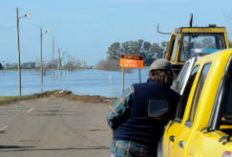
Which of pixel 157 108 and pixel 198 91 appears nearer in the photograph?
pixel 198 91

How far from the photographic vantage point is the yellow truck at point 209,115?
4.19m

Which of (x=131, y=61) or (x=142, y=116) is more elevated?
(x=142, y=116)

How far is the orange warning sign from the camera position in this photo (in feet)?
103

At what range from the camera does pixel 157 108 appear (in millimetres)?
5641

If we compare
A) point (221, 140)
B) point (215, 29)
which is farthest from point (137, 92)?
point (215, 29)

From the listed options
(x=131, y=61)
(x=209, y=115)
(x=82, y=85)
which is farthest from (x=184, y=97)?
(x=82, y=85)

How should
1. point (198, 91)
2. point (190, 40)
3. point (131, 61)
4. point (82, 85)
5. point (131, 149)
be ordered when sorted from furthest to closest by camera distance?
point (82, 85) → point (131, 61) → point (190, 40) → point (131, 149) → point (198, 91)

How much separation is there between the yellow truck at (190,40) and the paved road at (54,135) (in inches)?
105

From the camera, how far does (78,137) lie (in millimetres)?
17609

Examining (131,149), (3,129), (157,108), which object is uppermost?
(157,108)

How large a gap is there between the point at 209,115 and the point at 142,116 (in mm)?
1331

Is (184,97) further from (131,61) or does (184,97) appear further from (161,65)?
(131,61)

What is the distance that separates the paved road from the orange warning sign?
5.74 meters

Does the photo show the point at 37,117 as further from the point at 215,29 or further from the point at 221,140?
the point at 221,140
